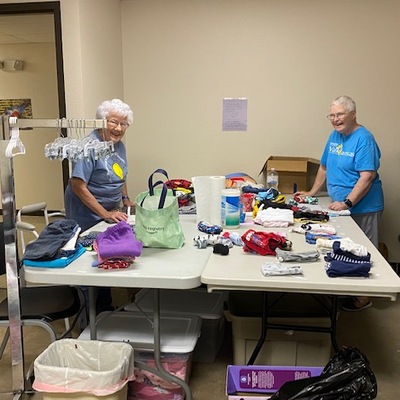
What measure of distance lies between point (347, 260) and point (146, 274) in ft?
2.66

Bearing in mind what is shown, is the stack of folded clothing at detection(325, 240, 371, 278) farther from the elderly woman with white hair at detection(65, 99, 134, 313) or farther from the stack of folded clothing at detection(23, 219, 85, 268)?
the elderly woman with white hair at detection(65, 99, 134, 313)

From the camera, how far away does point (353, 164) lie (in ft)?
10.2

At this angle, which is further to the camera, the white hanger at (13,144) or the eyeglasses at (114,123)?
the eyeglasses at (114,123)

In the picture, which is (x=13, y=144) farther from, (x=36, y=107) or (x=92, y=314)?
(x=36, y=107)

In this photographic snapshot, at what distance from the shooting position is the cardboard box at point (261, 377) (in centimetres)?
192

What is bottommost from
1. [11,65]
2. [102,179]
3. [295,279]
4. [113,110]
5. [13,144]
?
[295,279]

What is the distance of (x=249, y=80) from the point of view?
4.05 metres

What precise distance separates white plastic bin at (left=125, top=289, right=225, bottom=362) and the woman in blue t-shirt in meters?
1.09

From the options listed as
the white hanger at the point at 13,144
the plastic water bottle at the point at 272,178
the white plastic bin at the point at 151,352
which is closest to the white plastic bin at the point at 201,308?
the white plastic bin at the point at 151,352

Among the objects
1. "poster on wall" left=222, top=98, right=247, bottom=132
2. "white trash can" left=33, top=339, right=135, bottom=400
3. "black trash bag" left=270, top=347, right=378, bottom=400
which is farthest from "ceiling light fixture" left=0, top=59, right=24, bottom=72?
"black trash bag" left=270, top=347, right=378, bottom=400

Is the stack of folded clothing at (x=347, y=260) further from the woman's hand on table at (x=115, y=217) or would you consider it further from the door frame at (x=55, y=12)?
the door frame at (x=55, y=12)

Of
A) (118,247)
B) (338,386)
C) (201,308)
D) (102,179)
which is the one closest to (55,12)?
(102,179)

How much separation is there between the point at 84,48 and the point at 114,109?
3.35ft

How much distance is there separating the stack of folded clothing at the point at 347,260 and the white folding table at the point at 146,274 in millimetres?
523
